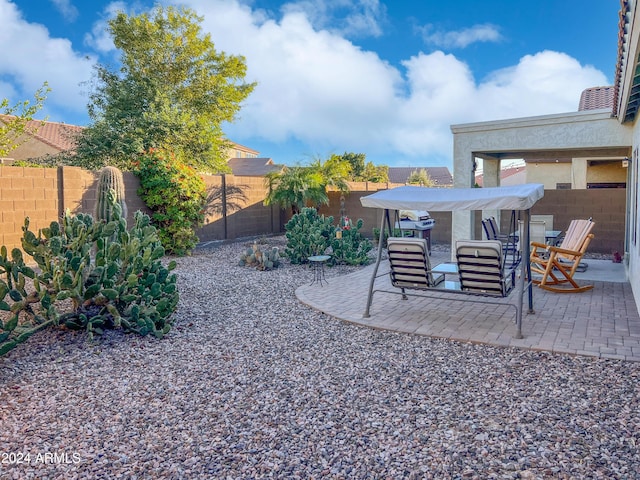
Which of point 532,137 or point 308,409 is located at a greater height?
point 532,137

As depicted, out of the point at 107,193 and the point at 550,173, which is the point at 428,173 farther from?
the point at 107,193

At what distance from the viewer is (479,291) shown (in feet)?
19.2

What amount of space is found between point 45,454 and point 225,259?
8.90 m

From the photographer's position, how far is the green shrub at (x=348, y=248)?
10.8 meters

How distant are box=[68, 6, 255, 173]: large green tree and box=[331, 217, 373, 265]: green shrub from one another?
35.7ft

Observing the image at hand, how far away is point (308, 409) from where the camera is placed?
12.2ft

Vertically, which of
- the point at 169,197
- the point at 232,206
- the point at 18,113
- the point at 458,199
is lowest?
the point at 458,199

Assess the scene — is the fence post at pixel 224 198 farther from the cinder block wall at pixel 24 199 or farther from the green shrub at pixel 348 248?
the green shrub at pixel 348 248

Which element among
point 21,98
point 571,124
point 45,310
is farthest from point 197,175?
point 571,124

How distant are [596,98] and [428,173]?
42.0m

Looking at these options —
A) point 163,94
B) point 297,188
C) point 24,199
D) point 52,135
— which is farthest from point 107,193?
point 52,135

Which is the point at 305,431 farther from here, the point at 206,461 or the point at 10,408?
the point at 10,408

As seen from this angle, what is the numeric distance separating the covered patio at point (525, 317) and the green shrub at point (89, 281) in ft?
7.75

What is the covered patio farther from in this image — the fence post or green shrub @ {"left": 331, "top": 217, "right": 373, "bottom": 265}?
the fence post
